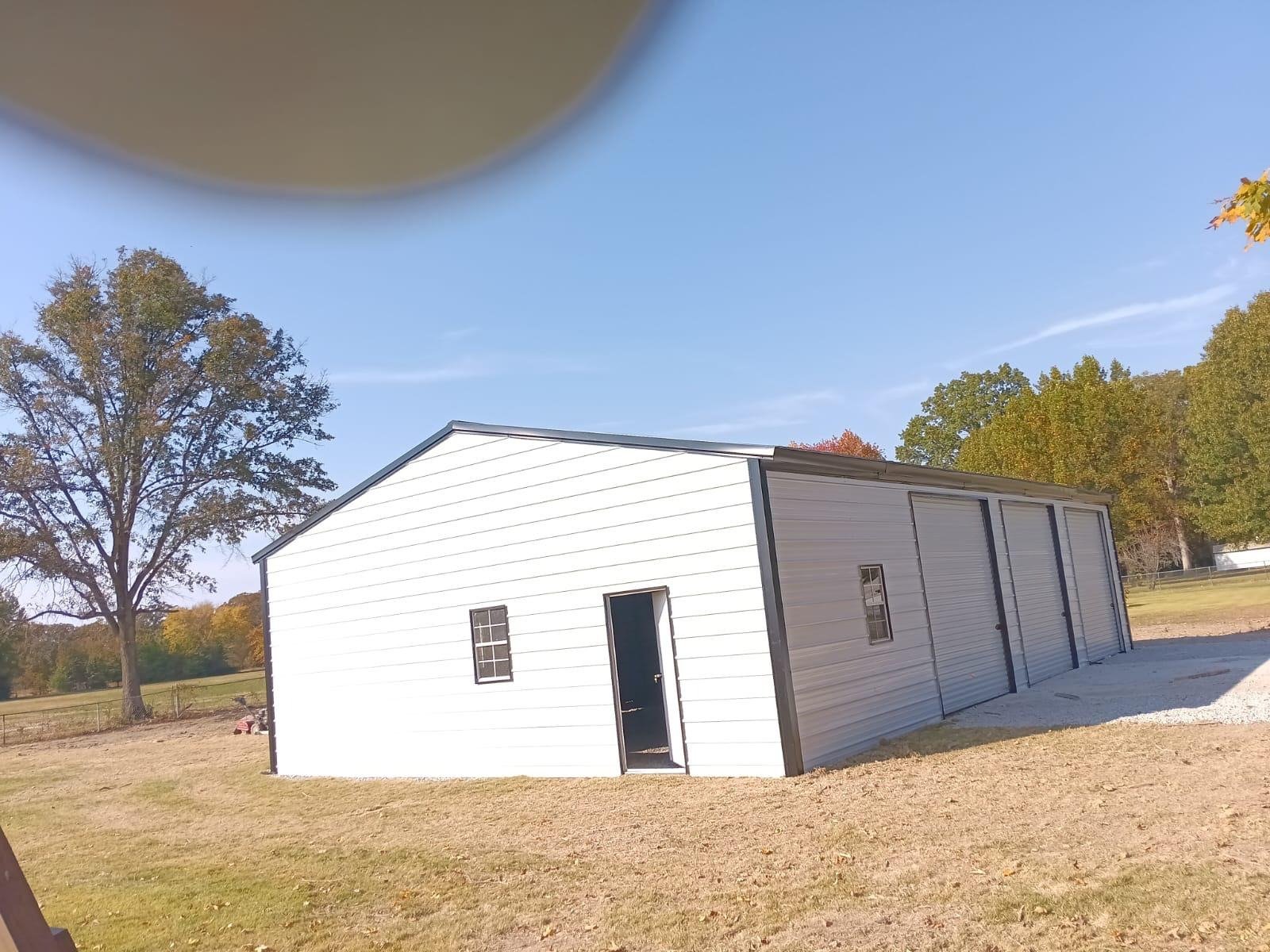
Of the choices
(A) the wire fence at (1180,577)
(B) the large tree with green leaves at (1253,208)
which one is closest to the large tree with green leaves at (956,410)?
(A) the wire fence at (1180,577)

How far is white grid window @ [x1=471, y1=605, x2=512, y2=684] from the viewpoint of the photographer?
12.0 metres

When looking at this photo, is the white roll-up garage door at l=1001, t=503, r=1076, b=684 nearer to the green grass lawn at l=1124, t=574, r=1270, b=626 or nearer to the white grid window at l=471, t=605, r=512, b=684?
the white grid window at l=471, t=605, r=512, b=684

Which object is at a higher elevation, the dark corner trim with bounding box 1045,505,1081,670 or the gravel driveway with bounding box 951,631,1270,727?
the dark corner trim with bounding box 1045,505,1081,670

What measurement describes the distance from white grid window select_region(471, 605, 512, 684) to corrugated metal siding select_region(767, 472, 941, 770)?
4.02m

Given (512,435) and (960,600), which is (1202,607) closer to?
(960,600)

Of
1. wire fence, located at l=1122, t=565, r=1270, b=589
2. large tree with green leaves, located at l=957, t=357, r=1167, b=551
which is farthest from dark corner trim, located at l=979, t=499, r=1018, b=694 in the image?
wire fence, located at l=1122, t=565, r=1270, b=589

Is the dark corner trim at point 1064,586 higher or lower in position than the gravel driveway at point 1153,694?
higher

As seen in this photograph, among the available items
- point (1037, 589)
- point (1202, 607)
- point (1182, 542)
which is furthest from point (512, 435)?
point (1182, 542)

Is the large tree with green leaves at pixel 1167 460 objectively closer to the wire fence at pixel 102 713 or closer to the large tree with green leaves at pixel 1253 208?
the wire fence at pixel 102 713

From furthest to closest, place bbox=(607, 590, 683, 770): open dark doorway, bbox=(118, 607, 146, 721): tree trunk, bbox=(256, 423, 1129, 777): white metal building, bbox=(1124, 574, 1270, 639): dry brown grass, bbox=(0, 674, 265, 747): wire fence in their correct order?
bbox=(118, 607, 146, 721): tree trunk → bbox=(0, 674, 265, 747): wire fence → bbox=(1124, 574, 1270, 639): dry brown grass → bbox=(607, 590, 683, 770): open dark doorway → bbox=(256, 423, 1129, 777): white metal building

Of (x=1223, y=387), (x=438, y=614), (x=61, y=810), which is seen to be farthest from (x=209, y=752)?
(x=1223, y=387)

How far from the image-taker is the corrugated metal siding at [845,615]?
9977 millimetres

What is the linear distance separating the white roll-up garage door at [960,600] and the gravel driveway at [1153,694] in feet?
1.24

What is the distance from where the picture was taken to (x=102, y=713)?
2928 cm
